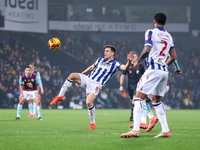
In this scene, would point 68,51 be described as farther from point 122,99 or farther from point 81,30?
point 122,99

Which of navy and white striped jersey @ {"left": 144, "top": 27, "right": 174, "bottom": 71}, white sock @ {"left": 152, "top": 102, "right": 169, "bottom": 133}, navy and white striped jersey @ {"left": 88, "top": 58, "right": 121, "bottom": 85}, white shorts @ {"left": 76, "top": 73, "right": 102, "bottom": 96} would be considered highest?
navy and white striped jersey @ {"left": 144, "top": 27, "right": 174, "bottom": 71}

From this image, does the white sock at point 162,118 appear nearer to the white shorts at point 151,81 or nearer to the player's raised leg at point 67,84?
the white shorts at point 151,81

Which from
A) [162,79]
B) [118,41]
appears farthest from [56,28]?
Answer: [162,79]

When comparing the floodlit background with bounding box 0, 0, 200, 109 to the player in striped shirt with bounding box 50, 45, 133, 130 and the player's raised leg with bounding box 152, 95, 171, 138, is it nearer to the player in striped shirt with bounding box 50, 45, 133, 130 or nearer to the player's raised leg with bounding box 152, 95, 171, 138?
the player in striped shirt with bounding box 50, 45, 133, 130

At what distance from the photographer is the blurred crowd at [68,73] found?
23828 mm

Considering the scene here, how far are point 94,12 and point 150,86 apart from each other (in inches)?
1109

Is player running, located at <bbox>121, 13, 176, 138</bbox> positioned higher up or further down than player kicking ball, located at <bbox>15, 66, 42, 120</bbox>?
higher up

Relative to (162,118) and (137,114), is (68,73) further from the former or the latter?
(137,114)

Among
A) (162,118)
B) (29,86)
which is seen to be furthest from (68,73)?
(162,118)

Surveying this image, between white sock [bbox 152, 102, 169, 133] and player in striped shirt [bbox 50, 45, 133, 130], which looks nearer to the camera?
white sock [bbox 152, 102, 169, 133]

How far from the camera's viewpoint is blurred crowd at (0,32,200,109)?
2383 centimetres

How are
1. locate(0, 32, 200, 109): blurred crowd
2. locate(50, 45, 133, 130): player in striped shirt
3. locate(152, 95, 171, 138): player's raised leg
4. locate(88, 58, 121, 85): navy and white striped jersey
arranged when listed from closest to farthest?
locate(152, 95, 171, 138): player's raised leg
locate(50, 45, 133, 130): player in striped shirt
locate(88, 58, 121, 85): navy and white striped jersey
locate(0, 32, 200, 109): blurred crowd

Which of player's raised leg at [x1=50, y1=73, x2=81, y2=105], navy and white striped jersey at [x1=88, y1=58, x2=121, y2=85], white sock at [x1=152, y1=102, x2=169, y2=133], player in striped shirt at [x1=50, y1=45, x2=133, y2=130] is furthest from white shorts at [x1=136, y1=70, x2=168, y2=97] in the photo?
player's raised leg at [x1=50, y1=73, x2=81, y2=105]

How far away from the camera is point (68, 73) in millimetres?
26688
